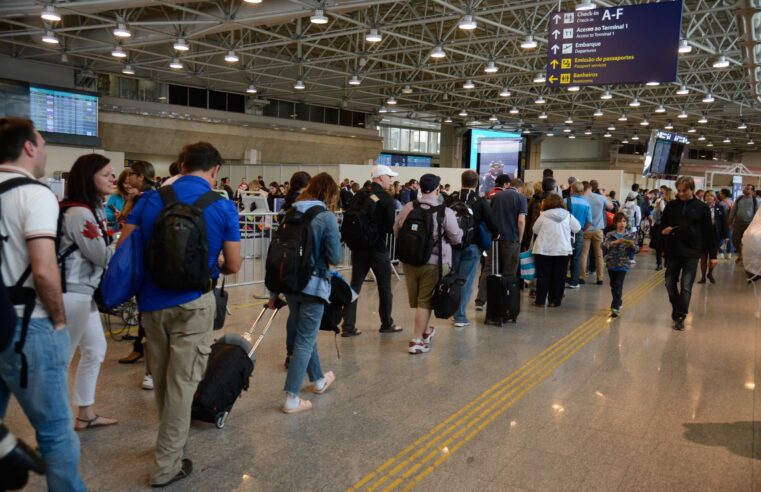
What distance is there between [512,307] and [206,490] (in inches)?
205

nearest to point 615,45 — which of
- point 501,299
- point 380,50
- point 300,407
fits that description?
point 501,299

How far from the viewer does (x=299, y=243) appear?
432 centimetres

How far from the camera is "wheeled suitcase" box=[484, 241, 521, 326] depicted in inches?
305

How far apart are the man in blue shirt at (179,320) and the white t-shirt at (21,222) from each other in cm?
77

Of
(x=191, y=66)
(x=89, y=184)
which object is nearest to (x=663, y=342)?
(x=89, y=184)

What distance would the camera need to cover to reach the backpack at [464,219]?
674 centimetres

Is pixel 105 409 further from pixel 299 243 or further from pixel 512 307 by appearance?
pixel 512 307

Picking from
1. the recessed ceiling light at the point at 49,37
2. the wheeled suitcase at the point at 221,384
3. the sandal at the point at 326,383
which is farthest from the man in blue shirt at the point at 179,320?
the recessed ceiling light at the point at 49,37

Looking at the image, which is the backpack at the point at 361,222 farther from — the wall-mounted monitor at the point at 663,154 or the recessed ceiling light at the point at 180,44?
the wall-mounted monitor at the point at 663,154

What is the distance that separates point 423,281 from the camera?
20.1ft

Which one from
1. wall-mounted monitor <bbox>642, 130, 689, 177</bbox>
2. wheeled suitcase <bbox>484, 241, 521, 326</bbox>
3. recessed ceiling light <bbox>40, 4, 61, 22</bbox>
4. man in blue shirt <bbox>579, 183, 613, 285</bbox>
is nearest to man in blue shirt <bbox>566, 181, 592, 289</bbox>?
man in blue shirt <bbox>579, 183, 613, 285</bbox>

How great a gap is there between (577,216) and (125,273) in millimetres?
8619

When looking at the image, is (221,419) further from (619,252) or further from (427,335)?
(619,252)

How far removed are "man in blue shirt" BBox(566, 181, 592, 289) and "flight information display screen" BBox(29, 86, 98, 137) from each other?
1752 centimetres
